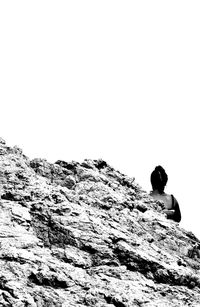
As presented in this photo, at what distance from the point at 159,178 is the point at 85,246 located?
900 centimetres

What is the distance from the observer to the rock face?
15.5 meters

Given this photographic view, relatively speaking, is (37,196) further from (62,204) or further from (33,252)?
(33,252)

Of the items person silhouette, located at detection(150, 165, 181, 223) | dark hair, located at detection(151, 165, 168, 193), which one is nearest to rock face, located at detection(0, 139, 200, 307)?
person silhouette, located at detection(150, 165, 181, 223)

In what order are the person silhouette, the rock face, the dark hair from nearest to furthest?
the rock face → the person silhouette → the dark hair

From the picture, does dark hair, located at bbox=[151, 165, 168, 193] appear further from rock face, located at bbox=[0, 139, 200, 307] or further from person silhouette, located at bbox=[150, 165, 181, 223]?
rock face, located at bbox=[0, 139, 200, 307]

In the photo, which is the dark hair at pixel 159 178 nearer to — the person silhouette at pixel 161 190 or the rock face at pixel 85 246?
the person silhouette at pixel 161 190

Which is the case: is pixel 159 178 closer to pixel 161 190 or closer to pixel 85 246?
pixel 161 190

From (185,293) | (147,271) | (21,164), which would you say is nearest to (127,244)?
(147,271)

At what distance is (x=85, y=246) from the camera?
1777 centimetres

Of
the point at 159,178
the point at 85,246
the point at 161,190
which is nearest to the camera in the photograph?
the point at 85,246

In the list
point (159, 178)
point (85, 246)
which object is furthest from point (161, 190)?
point (85, 246)

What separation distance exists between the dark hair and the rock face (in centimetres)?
215

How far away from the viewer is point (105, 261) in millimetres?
17484

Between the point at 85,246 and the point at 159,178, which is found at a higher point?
the point at 159,178
